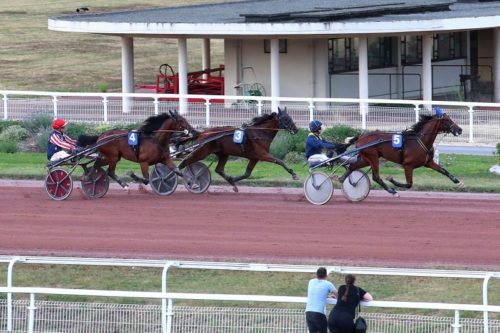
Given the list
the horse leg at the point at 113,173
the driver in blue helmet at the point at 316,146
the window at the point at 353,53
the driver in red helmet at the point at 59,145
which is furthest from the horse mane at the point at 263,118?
the window at the point at 353,53

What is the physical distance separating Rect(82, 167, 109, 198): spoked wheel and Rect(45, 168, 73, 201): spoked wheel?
32 cm

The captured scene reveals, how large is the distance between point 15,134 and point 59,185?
729cm

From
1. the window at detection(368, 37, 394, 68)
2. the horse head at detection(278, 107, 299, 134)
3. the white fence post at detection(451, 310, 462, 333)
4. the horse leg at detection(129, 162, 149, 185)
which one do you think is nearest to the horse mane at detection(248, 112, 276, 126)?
the horse head at detection(278, 107, 299, 134)

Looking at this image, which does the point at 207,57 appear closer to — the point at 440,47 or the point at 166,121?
the point at 440,47

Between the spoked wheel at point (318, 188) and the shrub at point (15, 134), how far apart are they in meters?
9.24

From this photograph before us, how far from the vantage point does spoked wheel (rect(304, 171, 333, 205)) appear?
2042cm

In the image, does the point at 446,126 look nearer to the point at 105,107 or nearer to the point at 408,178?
the point at 408,178

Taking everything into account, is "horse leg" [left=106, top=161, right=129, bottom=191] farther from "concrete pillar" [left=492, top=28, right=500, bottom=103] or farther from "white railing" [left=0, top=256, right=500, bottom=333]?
"concrete pillar" [left=492, top=28, right=500, bottom=103]

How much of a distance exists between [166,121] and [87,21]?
12779mm

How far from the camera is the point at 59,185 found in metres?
21.2

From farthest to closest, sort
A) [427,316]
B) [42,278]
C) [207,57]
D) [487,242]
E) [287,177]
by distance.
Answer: [207,57] → [287,177] → [487,242] → [42,278] → [427,316]

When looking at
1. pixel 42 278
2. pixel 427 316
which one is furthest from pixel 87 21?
pixel 427 316

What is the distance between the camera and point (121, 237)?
728 inches

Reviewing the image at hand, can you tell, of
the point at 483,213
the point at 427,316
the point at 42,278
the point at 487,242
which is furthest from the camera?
the point at 483,213
